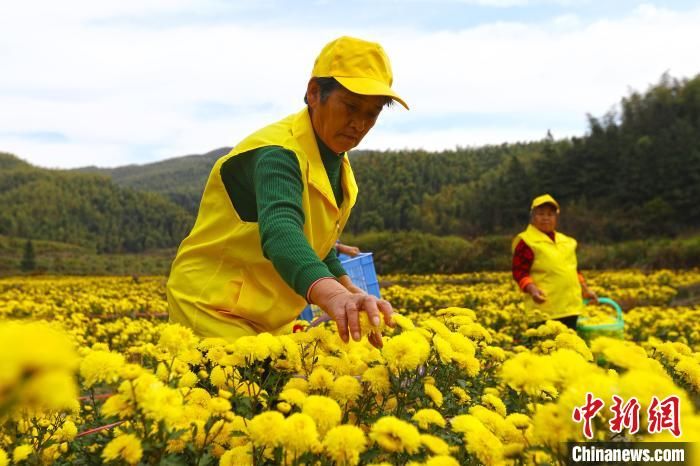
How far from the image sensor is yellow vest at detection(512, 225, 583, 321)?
19.3 feet

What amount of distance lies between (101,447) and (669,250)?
22.3 metres

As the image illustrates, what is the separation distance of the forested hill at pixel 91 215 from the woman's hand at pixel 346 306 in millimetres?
86656

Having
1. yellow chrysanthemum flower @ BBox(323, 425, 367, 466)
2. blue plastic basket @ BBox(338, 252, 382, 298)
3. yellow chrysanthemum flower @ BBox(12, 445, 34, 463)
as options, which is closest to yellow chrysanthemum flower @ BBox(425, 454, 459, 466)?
yellow chrysanthemum flower @ BBox(323, 425, 367, 466)

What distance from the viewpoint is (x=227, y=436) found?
52.2 inches

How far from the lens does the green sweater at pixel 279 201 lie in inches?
62.8

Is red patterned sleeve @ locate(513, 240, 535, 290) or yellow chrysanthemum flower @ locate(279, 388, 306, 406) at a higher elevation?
yellow chrysanthemum flower @ locate(279, 388, 306, 406)

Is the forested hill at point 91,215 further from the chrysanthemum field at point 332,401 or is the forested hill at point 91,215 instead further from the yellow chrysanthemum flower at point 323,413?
the yellow chrysanthemum flower at point 323,413

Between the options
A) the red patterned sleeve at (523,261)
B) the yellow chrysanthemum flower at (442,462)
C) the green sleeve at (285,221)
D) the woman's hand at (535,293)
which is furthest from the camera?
the red patterned sleeve at (523,261)

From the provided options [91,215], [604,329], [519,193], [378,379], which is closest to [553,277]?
[604,329]

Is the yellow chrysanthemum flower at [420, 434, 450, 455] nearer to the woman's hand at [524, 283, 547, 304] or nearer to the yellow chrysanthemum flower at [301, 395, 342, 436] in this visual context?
A: the yellow chrysanthemum flower at [301, 395, 342, 436]

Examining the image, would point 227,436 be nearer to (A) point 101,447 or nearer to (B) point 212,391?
(A) point 101,447

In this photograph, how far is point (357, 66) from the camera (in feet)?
6.26

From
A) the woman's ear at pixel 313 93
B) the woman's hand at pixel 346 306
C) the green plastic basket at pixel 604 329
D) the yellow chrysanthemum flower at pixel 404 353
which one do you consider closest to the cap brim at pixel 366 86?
the woman's ear at pixel 313 93

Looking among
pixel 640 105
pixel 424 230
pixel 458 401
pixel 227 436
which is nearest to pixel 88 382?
pixel 227 436
